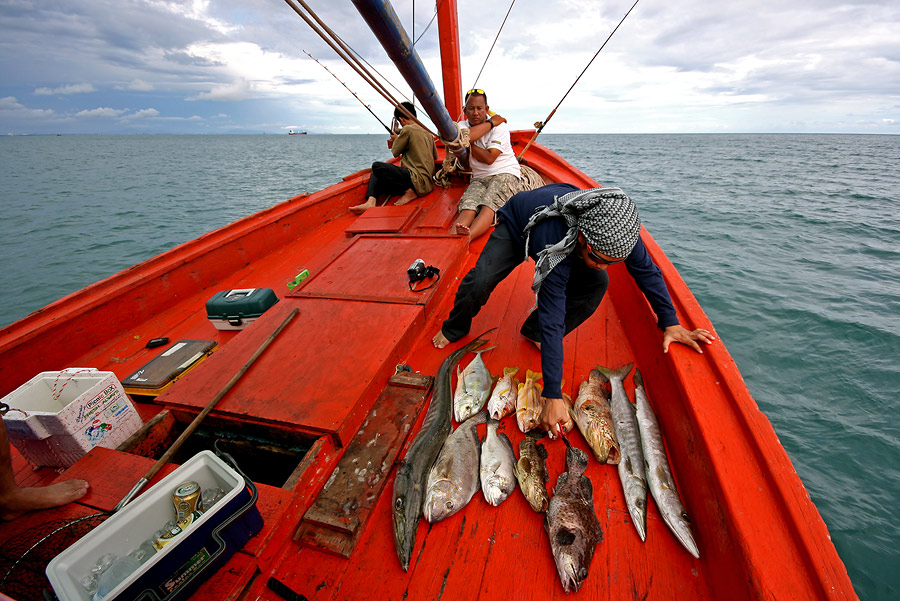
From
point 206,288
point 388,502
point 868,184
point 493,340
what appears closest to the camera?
point 388,502

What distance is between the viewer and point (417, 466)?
211 centimetres

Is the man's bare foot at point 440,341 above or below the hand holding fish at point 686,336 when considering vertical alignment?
below

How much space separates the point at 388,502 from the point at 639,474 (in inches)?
55.0

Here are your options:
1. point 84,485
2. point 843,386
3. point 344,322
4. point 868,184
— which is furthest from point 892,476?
point 868,184

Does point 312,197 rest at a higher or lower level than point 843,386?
higher

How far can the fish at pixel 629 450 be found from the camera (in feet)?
6.06

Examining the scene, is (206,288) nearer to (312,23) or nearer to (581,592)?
(312,23)

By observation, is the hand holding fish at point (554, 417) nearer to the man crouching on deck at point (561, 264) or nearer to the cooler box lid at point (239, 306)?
the man crouching on deck at point (561, 264)

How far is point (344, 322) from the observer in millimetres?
2930

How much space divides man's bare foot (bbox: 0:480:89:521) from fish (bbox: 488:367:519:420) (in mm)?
2239

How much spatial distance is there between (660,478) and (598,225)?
1.41 m

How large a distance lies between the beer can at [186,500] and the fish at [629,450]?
2033 millimetres

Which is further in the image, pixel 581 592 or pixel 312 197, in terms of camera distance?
pixel 312 197

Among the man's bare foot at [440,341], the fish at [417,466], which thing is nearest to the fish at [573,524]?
the fish at [417,466]
